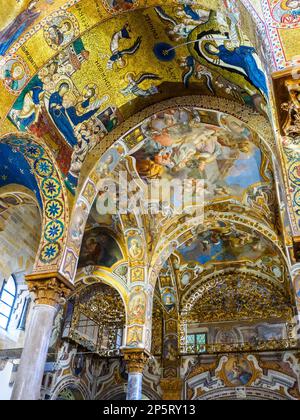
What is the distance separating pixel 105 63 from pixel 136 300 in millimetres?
5912

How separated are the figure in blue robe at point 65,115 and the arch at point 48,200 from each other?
570mm

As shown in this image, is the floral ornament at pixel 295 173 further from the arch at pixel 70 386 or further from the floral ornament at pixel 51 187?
the arch at pixel 70 386

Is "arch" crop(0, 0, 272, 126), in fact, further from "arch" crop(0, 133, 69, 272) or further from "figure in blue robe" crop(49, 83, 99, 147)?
"arch" crop(0, 133, 69, 272)

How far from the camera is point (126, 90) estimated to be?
851 cm

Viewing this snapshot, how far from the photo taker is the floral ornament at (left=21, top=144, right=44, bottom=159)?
7.77 m

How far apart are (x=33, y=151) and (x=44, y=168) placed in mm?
388

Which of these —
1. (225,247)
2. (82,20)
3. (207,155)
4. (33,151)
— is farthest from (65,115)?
(225,247)

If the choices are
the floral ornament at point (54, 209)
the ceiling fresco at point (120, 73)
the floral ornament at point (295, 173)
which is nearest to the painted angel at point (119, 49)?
the ceiling fresco at point (120, 73)

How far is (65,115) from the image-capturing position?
317 inches

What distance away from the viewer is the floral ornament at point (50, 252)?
7.78 m

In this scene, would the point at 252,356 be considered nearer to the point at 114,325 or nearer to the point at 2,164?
the point at 114,325

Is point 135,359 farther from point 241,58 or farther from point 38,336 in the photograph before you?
point 241,58

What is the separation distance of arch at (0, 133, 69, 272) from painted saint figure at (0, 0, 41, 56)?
1.68 meters
